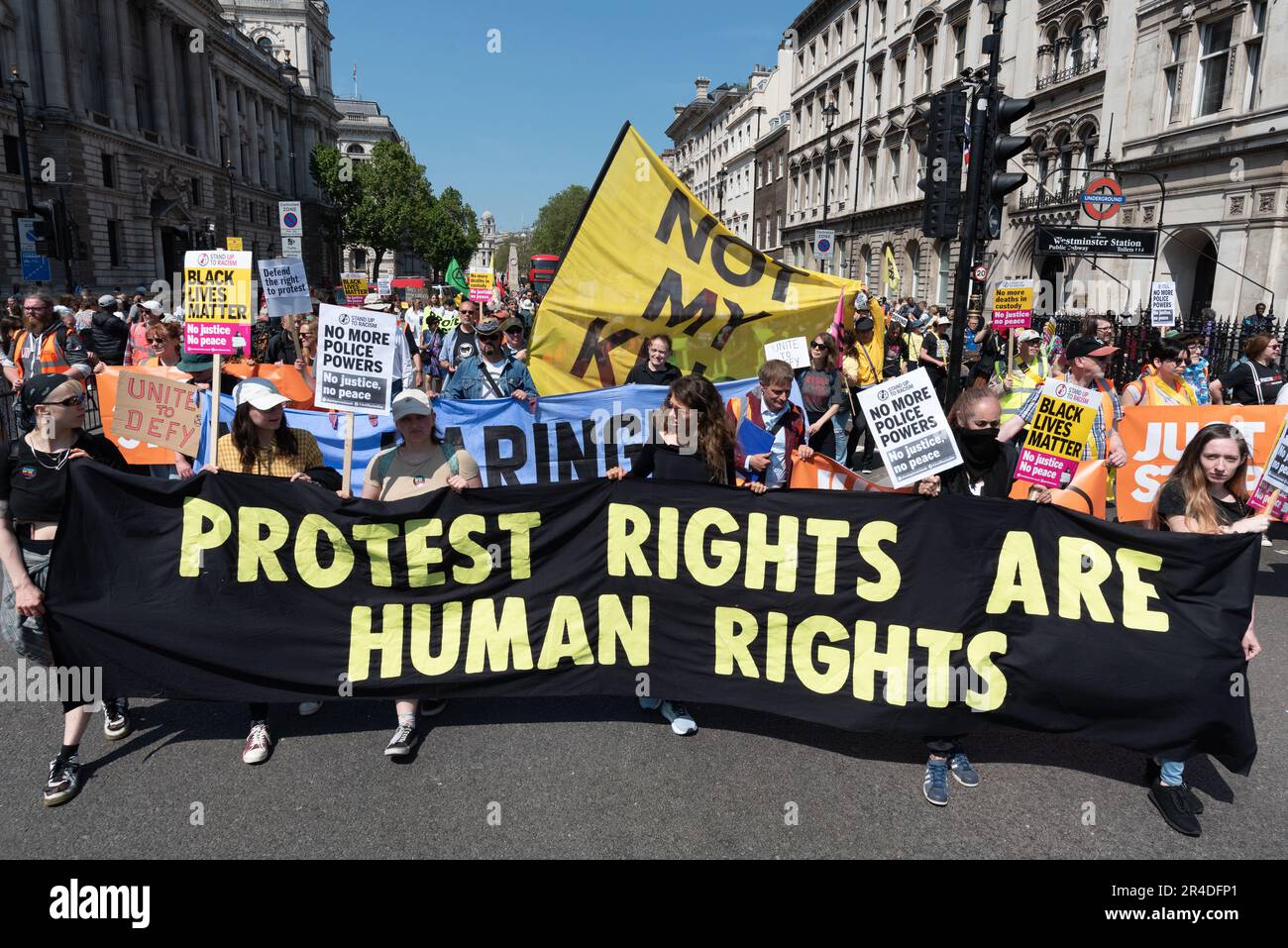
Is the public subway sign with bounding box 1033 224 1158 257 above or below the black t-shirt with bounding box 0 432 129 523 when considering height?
above

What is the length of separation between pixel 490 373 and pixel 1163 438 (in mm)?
5469

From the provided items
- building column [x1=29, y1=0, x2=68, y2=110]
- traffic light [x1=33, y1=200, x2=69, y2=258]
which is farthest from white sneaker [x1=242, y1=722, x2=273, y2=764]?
building column [x1=29, y1=0, x2=68, y2=110]

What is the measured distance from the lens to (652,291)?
713 cm

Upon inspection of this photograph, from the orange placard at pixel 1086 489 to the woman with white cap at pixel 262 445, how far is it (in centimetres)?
393

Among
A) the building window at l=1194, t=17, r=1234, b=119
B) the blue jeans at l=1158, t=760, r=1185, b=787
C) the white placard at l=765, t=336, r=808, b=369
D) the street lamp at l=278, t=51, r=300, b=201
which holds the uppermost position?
the street lamp at l=278, t=51, r=300, b=201

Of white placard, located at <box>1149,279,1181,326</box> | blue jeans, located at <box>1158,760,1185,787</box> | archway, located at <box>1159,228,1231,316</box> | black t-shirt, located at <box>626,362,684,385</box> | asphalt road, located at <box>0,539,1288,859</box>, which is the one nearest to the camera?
asphalt road, located at <box>0,539,1288,859</box>

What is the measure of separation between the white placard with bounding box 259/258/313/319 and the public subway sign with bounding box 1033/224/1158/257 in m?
14.9

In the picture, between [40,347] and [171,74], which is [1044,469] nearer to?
[40,347]

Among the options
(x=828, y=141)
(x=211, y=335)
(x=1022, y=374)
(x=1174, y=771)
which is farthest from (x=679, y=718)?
(x=828, y=141)

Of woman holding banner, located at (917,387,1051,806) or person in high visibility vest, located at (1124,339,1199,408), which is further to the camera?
person in high visibility vest, located at (1124,339,1199,408)

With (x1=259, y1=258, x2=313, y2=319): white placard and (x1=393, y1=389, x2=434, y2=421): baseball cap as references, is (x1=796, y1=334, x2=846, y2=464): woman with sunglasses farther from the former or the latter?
(x1=259, y1=258, x2=313, y2=319): white placard

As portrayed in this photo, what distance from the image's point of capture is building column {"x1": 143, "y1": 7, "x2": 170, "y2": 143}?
51.0 m

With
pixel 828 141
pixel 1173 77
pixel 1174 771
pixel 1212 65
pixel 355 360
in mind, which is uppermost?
pixel 828 141

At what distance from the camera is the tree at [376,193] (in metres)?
72.9
